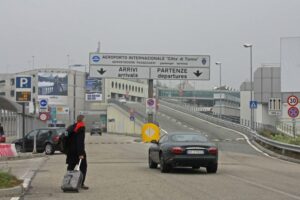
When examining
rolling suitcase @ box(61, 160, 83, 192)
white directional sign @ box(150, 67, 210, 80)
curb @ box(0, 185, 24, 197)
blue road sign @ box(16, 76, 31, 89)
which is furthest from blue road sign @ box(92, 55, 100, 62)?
curb @ box(0, 185, 24, 197)

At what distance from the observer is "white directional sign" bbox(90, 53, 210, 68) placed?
39156 millimetres

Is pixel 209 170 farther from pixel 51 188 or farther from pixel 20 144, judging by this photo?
pixel 20 144

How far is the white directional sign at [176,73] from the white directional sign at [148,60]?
0.26 meters

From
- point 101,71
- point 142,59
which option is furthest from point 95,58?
point 142,59

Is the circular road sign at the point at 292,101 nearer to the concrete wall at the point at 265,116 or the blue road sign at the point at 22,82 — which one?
the blue road sign at the point at 22,82

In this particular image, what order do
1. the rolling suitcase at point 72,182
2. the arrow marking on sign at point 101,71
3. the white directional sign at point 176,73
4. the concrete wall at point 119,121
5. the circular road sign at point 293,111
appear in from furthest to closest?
1. the concrete wall at point 119,121
2. the arrow marking on sign at point 101,71
3. the white directional sign at point 176,73
4. the circular road sign at point 293,111
5. the rolling suitcase at point 72,182

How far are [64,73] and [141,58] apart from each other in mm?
74603

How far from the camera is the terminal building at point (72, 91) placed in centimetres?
11070

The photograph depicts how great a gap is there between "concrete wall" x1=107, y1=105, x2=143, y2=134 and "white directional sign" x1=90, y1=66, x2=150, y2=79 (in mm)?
45191

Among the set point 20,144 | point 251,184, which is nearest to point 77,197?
point 251,184

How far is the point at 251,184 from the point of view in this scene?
15.4m

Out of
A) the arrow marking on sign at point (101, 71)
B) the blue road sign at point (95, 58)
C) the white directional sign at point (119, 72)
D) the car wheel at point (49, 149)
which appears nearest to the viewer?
the car wheel at point (49, 149)

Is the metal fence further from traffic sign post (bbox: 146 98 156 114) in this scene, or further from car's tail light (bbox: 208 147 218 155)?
car's tail light (bbox: 208 147 218 155)

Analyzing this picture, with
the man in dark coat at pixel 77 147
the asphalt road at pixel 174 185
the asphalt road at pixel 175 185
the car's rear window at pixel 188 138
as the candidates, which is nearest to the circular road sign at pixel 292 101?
the asphalt road at pixel 175 185
